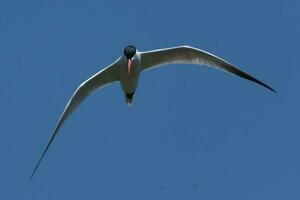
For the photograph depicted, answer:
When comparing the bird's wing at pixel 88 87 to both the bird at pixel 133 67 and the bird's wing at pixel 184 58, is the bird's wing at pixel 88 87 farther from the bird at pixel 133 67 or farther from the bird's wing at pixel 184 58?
the bird's wing at pixel 184 58

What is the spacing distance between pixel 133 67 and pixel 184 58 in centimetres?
190

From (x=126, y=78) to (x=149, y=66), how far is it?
45.5 inches

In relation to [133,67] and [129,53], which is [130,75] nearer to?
[133,67]

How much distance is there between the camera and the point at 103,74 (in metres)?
21.0

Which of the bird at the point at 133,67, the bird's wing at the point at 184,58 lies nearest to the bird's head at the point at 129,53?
the bird at the point at 133,67

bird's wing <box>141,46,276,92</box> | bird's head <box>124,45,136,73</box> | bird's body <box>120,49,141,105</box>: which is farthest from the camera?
bird's wing <box>141,46,276,92</box>

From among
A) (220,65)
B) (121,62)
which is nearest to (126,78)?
(121,62)

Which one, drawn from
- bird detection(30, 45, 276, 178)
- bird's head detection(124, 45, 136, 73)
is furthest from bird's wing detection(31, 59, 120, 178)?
bird's head detection(124, 45, 136, 73)

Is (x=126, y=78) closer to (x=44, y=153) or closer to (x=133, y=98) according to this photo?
(x=133, y=98)

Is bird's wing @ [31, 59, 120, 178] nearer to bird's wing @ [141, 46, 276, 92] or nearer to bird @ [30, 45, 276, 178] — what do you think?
bird @ [30, 45, 276, 178]

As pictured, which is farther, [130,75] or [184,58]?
[184,58]

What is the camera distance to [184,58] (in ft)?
68.4

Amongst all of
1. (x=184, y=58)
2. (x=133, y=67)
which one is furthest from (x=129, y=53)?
(x=184, y=58)

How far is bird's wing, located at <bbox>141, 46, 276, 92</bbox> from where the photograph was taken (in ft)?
67.2
